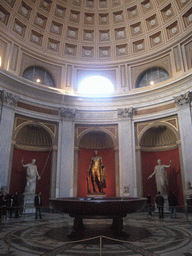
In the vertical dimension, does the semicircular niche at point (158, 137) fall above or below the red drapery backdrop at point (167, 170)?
above

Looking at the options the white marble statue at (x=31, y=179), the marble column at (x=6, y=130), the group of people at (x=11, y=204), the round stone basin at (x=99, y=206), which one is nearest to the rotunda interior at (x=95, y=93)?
the marble column at (x=6, y=130)

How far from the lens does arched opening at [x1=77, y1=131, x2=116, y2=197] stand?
14.5 metres

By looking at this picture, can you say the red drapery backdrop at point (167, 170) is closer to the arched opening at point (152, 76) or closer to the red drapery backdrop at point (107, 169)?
the red drapery backdrop at point (107, 169)

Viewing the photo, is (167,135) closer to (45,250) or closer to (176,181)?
(176,181)

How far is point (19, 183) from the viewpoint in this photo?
512 inches

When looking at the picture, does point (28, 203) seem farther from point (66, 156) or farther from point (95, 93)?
point (95, 93)

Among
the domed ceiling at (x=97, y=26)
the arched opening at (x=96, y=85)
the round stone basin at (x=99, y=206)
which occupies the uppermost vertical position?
the domed ceiling at (x=97, y=26)

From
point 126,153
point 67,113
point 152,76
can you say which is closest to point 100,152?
point 126,153

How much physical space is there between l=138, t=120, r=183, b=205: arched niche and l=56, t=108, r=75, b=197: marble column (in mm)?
4473

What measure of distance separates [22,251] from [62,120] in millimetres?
10728

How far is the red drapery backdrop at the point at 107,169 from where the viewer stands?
1438cm

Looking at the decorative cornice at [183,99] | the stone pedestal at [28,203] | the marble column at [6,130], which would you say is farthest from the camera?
the decorative cornice at [183,99]

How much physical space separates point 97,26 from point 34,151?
10.4 meters

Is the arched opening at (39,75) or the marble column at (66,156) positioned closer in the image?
the marble column at (66,156)
